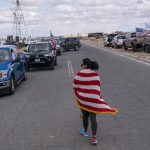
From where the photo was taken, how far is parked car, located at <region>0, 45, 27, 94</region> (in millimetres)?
13898

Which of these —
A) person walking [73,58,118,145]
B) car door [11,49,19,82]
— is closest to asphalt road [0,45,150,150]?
person walking [73,58,118,145]

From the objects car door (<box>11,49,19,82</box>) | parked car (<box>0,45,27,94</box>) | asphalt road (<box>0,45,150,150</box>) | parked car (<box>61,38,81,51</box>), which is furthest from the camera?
parked car (<box>61,38,81,51</box>)

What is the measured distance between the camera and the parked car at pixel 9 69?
45.6ft

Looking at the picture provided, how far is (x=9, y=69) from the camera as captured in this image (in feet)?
47.2

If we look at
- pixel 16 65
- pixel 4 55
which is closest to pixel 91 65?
pixel 16 65

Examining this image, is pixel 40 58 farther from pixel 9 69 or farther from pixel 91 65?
pixel 91 65

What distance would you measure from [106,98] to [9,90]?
350 cm

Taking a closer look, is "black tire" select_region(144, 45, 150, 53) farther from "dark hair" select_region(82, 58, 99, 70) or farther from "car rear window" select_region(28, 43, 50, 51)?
"dark hair" select_region(82, 58, 99, 70)

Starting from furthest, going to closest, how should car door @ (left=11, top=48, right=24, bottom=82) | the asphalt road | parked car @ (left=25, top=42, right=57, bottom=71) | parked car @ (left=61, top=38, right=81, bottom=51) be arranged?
parked car @ (left=61, top=38, right=81, bottom=51)
parked car @ (left=25, top=42, right=57, bottom=71)
car door @ (left=11, top=48, right=24, bottom=82)
the asphalt road

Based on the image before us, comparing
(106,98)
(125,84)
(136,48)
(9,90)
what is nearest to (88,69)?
(106,98)

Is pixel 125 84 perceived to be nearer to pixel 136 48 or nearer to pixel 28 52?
pixel 28 52

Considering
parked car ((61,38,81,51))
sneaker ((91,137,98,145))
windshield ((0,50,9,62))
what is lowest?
parked car ((61,38,81,51))

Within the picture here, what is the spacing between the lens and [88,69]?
742 centimetres

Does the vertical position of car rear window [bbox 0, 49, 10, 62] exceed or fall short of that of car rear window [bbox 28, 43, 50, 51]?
it exceeds it
